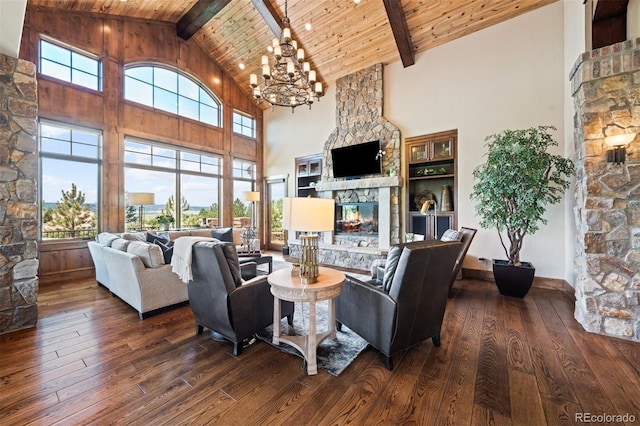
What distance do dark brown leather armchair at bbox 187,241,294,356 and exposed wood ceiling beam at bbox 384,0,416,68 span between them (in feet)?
15.8

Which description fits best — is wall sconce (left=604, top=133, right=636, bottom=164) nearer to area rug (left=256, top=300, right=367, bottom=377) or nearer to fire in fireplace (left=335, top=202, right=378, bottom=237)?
area rug (left=256, top=300, right=367, bottom=377)

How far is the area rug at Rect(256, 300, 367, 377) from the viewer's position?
84.2 inches

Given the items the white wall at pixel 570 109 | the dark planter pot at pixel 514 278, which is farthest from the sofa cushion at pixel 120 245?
the white wall at pixel 570 109

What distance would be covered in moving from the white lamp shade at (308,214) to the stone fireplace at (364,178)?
3.54 m

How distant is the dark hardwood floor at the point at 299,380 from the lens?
5.35 feet

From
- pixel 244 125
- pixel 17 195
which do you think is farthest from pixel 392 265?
pixel 244 125

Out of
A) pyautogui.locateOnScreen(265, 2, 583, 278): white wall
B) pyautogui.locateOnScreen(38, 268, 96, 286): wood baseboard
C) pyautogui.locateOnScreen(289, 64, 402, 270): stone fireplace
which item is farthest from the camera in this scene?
pyautogui.locateOnScreen(289, 64, 402, 270): stone fireplace

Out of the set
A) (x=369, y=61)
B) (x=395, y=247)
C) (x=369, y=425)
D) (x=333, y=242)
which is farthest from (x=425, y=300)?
(x=369, y=61)

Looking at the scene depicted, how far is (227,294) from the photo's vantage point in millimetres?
2236

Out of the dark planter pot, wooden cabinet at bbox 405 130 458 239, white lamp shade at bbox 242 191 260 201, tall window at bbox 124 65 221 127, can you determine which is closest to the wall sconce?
the dark planter pot

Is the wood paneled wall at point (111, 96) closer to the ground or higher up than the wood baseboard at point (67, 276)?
higher up

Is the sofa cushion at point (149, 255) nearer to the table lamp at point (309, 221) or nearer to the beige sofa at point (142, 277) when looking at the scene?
the beige sofa at point (142, 277)

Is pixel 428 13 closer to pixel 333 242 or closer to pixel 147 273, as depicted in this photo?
pixel 333 242

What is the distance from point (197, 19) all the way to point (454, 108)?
5670mm
